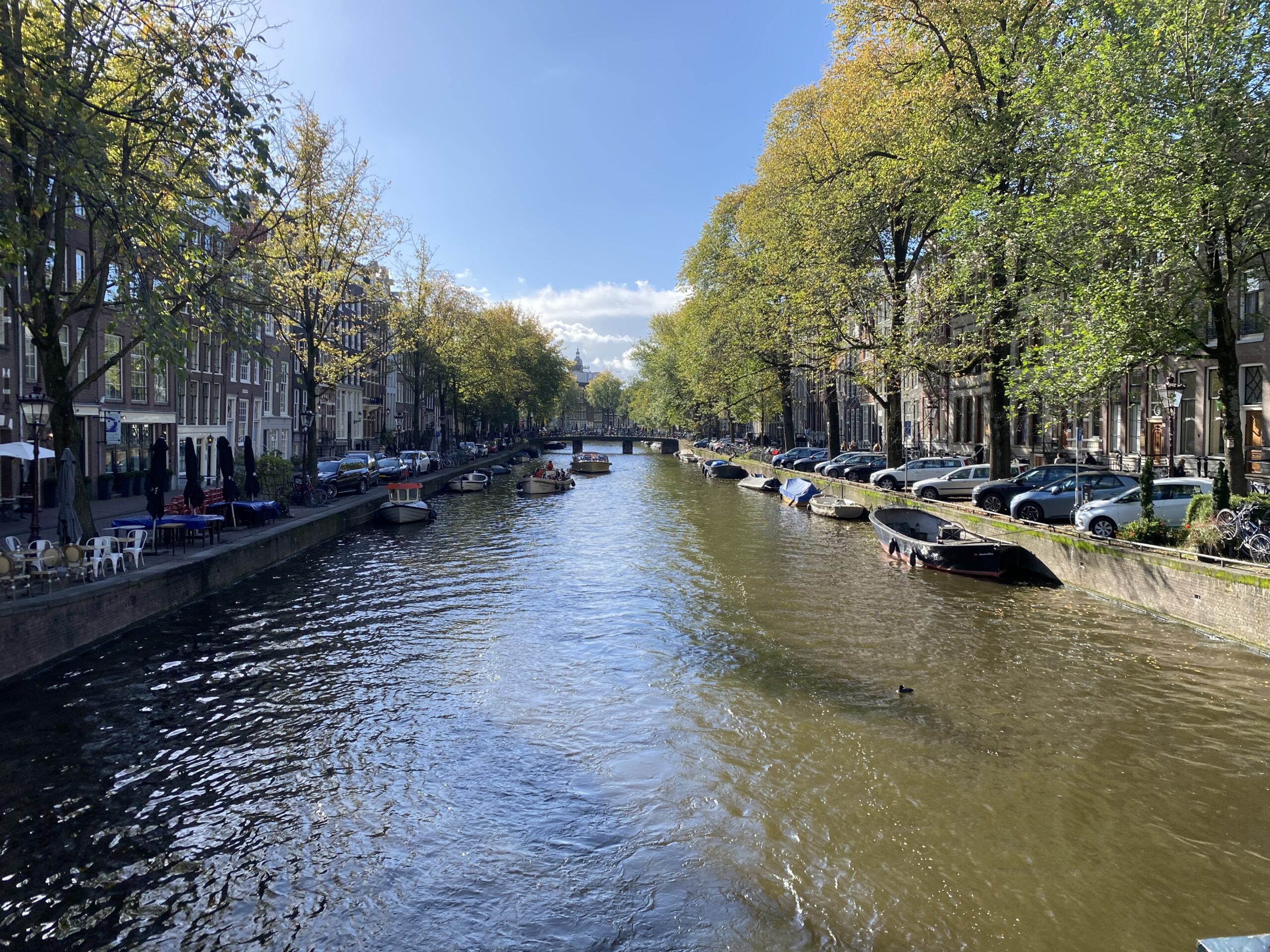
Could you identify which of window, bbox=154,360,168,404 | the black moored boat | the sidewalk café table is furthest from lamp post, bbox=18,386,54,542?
the black moored boat

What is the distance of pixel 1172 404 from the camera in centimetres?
2481

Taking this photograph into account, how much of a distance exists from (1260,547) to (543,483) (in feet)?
124

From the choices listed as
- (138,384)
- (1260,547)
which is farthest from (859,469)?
(138,384)

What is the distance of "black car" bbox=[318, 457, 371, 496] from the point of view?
37.2 m

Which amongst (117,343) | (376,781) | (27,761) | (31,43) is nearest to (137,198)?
(31,43)

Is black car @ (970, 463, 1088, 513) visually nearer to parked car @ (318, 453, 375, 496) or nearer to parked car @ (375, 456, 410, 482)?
parked car @ (318, 453, 375, 496)

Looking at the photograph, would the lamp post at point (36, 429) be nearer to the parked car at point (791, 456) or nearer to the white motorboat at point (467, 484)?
the white motorboat at point (467, 484)

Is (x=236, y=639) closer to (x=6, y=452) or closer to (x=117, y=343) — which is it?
(x=6, y=452)

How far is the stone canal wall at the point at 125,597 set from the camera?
12.7 m

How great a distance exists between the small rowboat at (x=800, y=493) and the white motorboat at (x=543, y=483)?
47.7ft

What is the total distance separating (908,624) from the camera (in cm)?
1700

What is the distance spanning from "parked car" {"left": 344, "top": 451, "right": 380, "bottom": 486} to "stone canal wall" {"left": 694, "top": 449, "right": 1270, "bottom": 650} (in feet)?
95.2

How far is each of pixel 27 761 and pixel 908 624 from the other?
14.8 meters

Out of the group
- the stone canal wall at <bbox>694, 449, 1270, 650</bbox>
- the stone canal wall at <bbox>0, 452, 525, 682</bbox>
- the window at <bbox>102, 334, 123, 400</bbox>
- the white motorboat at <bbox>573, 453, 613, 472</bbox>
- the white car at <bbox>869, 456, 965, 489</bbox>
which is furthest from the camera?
the white motorboat at <bbox>573, 453, 613, 472</bbox>
